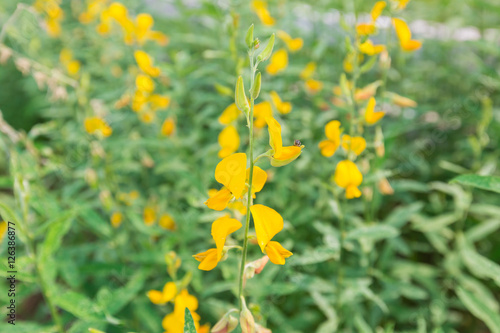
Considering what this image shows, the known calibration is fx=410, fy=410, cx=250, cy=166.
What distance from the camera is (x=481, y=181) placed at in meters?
1.33

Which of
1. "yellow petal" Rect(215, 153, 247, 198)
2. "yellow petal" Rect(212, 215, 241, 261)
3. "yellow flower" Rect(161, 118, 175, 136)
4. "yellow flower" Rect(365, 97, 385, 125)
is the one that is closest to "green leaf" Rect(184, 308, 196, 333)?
"yellow petal" Rect(212, 215, 241, 261)

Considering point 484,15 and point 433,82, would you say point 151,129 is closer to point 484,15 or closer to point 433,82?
point 433,82

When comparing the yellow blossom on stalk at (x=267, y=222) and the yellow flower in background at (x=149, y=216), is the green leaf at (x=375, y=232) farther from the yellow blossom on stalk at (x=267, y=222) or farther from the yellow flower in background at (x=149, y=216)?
the yellow flower in background at (x=149, y=216)

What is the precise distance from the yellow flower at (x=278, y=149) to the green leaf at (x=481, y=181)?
65cm

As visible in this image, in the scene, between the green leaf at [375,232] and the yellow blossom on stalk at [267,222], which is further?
the green leaf at [375,232]

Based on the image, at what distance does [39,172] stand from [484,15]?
3862mm

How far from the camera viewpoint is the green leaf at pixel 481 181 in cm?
130

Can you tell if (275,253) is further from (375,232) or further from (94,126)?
(94,126)

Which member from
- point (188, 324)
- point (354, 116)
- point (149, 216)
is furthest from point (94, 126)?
point (188, 324)

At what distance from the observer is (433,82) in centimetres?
356

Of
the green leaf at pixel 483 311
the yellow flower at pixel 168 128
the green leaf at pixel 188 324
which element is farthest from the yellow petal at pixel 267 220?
the yellow flower at pixel 168 128

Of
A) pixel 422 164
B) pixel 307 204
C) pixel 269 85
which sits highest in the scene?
pixel 269 85

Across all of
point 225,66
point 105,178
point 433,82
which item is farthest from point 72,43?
point 433,82

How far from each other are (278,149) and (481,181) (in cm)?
77
